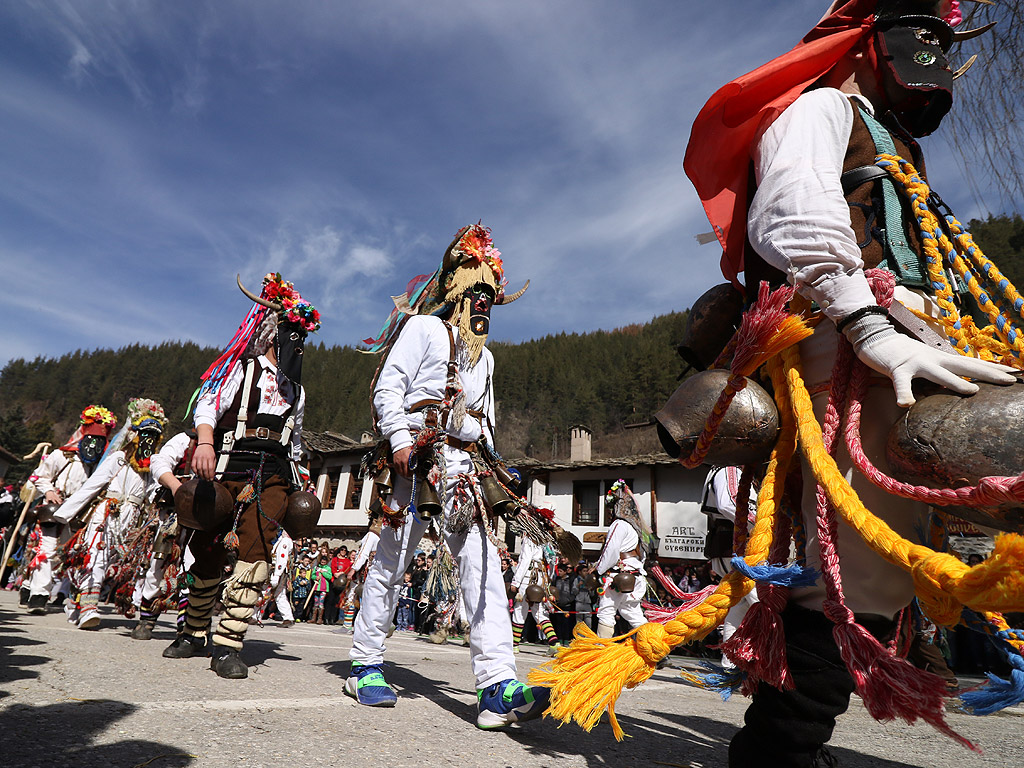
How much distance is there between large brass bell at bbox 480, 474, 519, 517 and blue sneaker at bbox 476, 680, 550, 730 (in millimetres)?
764

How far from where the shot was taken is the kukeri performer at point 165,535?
480cm

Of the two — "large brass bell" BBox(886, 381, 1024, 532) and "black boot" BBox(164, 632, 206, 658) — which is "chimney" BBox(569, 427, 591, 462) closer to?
"black boot" BBox(164, 632, 206, 658)

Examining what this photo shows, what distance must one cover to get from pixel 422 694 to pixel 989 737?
279 cm

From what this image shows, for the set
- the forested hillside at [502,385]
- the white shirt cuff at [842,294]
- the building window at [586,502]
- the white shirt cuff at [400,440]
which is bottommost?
the white shirt cuff at [400,440]

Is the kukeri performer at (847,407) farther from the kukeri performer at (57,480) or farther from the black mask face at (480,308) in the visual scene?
the kukeri performer at (57,480)

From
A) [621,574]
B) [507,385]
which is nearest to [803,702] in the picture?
[621,574]

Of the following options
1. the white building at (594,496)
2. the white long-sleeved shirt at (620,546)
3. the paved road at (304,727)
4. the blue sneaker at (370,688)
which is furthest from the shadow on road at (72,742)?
the white building at (594,496)

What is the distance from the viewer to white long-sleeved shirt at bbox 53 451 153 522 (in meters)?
6.67

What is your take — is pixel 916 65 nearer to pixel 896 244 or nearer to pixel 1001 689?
pixel 896 244

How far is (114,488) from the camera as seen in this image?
23.5ft

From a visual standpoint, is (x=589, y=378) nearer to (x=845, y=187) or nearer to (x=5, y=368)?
(x=845, y=187)

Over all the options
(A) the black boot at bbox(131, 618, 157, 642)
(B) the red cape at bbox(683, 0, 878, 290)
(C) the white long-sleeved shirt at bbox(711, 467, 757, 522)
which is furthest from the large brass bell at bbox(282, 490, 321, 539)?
(C) the white long-sleeved shirt at bbox(711, 467, 757, 522)

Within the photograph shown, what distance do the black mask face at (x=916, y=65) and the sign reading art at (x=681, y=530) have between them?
19.2 m

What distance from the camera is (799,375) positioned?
5.37 feet
